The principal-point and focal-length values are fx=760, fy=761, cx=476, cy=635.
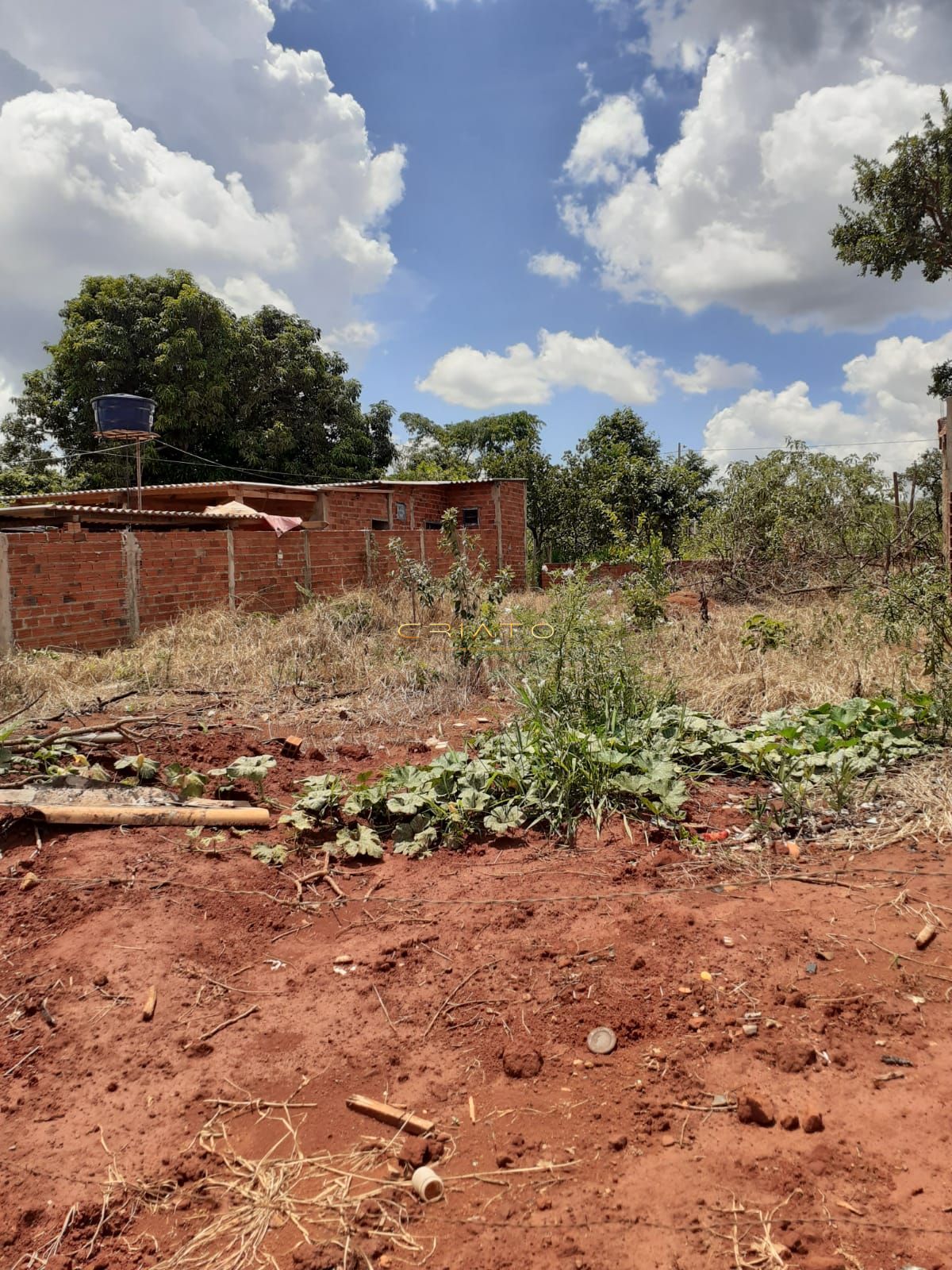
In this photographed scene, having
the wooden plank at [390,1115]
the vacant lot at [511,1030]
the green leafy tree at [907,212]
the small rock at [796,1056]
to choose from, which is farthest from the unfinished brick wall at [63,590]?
the green leafy tree at [907,212]

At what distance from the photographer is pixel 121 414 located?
10.6 m

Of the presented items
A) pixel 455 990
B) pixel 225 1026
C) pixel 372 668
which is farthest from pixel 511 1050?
pixel 372 668

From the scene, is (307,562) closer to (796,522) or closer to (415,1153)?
(796,522)

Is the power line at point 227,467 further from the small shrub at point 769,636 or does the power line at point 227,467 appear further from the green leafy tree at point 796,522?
the small shrub at point 769,636

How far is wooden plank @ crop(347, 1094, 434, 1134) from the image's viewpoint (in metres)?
1.80

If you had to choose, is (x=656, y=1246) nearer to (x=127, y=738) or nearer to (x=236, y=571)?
(x=127, y=738)

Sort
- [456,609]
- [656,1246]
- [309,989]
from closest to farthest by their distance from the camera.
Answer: [656,1246]
[309,989]
[456,609]

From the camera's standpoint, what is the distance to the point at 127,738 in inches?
184

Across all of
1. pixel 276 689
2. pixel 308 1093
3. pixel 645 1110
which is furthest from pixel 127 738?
pixel 645 1110

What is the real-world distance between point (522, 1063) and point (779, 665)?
14.8 feet

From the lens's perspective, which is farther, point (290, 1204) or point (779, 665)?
point (779, 665)

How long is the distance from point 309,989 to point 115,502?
14436mm

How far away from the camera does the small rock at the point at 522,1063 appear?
197 cm

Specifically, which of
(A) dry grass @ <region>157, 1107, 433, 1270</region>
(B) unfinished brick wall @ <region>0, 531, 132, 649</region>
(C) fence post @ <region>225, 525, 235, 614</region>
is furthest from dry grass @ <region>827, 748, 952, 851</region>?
(C) fence post @ <region>225, 525, 235, 614</region>
